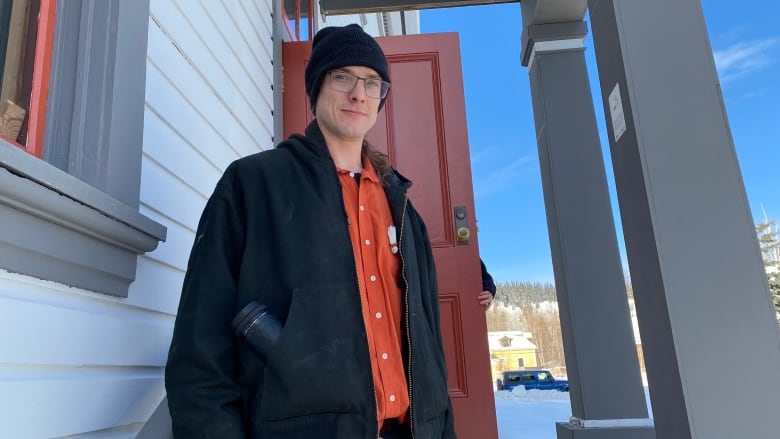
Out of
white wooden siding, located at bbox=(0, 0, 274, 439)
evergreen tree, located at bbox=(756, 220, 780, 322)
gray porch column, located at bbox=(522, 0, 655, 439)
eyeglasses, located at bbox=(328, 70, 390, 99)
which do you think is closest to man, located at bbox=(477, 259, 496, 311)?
gray porch column, located at bbox=(522, 0, 655, 439)

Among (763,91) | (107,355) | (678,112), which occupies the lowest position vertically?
(107,355)

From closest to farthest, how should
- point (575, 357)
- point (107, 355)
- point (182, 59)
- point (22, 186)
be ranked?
point (22, 186) < point (107, 355) < point (182, 59) < point (575, 357)

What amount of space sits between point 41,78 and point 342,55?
0.61 metres

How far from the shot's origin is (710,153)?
1.41m

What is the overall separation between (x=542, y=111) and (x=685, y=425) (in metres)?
2.01

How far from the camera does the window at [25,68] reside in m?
0.92

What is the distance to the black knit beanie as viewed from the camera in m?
1.27

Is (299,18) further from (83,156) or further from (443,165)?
(83,156)

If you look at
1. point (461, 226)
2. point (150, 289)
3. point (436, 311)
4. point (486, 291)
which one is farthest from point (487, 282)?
point (150, 289)

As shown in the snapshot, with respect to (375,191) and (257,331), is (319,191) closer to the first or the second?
(375,191)

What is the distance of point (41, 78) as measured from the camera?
1.01 meters

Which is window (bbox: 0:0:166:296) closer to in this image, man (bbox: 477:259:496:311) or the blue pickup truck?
man (bbox: 477:259:496:311)

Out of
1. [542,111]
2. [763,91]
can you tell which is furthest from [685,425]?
[763,91]

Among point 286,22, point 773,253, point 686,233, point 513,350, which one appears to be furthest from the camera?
point 513,350
